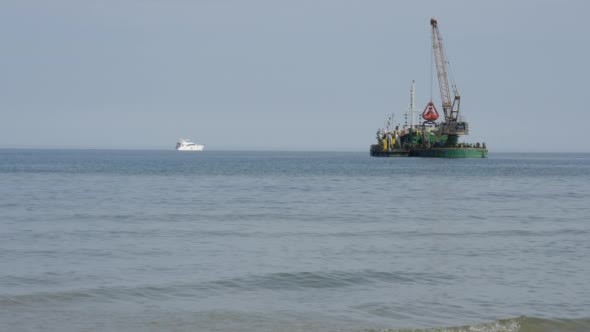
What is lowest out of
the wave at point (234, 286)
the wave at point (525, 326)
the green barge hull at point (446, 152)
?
the wave at point (525, 326)

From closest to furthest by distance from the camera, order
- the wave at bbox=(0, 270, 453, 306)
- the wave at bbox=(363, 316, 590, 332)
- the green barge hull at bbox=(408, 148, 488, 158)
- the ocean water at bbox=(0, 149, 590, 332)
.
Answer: the wave at bbox=(363, 316, 590, 332)
the ocean water at bbox=(0, 149, 590, 332)
the wave at bbox=(0, 270, 453, 306)
the green barge hull at bbox=(408, 148, 488, 158)

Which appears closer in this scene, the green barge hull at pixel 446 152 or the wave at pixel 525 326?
the wave at pixel 525 326

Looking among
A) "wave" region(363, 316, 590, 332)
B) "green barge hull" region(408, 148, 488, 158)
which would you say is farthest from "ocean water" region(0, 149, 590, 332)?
"green barge hull" region(408, 148, 488, 158)

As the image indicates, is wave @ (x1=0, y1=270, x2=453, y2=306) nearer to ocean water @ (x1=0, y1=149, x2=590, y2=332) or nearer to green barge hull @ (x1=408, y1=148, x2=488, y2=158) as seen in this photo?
ocean water @ (x1=0, y1=149, x2=590, y2=332)

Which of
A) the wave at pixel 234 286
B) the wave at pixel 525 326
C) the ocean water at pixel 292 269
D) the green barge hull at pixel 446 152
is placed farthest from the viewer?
the green barge hull at pixel 446 152

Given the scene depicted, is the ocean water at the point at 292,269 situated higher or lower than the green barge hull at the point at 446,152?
lower

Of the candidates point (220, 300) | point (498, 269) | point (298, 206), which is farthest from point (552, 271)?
point (298, 206)

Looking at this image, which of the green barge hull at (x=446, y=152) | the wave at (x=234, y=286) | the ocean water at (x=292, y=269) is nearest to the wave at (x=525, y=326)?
the ocean water at (x=292, y=269)

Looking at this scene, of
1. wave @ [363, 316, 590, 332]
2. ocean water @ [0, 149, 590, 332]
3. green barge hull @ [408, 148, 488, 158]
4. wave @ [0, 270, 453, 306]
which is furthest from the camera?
green barge hull @ [408, 148, 488, 158]

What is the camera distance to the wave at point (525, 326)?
19156 mm

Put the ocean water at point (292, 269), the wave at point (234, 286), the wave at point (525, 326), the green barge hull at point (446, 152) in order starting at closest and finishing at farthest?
the wave at point (525, 326) < the ocean water at point (292, 269) < the wave at point (234, 286) < the green barge hull at point (446, 152)

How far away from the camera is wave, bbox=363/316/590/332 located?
19.2m

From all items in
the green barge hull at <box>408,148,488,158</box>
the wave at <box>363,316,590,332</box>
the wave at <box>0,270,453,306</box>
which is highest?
the green barge hull at <box>408,148,488,158</box>

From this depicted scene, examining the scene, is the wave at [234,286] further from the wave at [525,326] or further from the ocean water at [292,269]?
the wave at [525,326]
